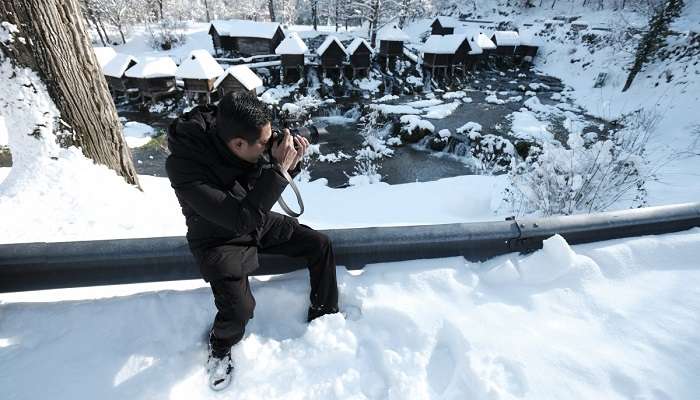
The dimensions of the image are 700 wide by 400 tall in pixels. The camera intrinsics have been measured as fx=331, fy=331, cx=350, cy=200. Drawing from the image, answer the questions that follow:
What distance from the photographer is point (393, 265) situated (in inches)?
95.7

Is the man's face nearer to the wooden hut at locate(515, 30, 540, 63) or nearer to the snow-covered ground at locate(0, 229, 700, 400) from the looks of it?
the snow-covered ground at locate(0, 229, 700, 400)

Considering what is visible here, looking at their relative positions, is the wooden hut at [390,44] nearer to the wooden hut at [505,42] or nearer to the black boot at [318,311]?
the wooden hut at [505,42]

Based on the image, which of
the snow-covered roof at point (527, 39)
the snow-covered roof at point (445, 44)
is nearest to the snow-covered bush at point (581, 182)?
the snow-covered roof at point (445, 44)

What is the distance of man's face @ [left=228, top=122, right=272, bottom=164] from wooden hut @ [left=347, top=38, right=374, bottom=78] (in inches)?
1016

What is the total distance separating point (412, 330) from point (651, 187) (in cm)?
843

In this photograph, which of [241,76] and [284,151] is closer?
[284,151]

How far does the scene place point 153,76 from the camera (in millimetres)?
21562

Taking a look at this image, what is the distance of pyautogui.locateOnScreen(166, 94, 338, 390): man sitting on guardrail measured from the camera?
5.67 feet

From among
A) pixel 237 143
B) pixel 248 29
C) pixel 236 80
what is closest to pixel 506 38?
pixel 248 29

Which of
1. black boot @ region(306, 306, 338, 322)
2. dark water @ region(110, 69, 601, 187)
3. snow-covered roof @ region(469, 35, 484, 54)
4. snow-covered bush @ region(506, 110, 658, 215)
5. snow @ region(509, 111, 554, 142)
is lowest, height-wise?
dark water @ region(110, 69, 601, 187)

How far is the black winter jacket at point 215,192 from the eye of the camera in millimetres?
1733

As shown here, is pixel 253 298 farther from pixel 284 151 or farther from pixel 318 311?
pixel 284 151

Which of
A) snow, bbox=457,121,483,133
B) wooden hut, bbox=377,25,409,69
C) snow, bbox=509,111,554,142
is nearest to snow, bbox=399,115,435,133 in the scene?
snow, bbox=457,121,483,133

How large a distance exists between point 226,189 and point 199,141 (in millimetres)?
301
